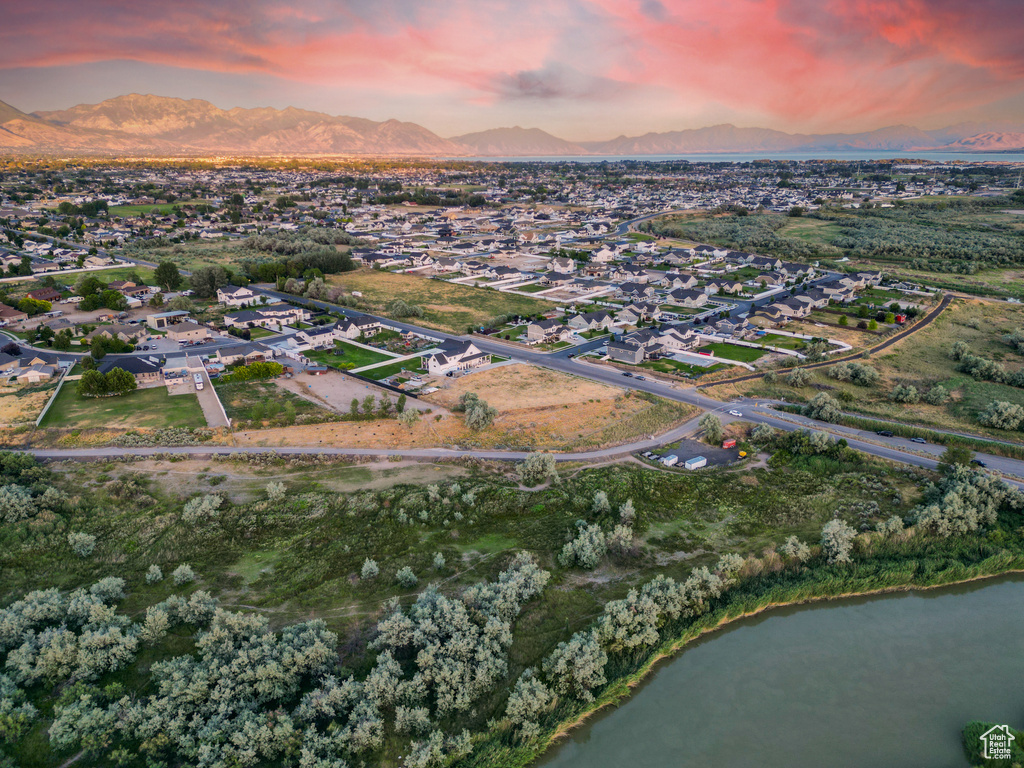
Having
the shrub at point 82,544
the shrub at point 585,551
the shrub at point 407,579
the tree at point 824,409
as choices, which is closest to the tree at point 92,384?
the shrub at point 82,544

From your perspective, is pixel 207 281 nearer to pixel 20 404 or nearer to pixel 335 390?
pixel 20 404

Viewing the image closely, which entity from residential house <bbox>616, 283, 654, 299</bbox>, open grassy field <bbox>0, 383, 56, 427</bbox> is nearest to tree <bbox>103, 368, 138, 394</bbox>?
open grassy field <bbox>0, 383, 56, 427</bbox>

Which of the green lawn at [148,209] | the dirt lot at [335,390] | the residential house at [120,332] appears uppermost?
the green lawn at [148,209]

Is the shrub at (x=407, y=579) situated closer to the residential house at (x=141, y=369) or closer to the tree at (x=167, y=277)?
the residential house at (x=141, y=369)

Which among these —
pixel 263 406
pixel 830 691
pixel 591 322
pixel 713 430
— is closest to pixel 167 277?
pixel 263 406

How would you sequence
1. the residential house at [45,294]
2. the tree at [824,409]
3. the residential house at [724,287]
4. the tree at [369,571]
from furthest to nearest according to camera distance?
1. the residential house at [724,287]
2. the residential house at [45,294]
3. the tree at [824,409]
4. the tree at [369,571]
